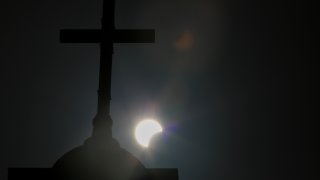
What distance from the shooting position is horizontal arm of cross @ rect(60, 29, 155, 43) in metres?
8.92

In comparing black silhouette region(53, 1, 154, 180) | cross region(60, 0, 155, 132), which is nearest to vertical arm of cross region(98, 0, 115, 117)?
cross region(60, 0, 155, 132)

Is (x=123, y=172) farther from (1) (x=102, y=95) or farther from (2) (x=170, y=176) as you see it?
(1) (x=102, y=95)

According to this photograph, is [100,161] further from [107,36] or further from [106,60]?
[107,36]

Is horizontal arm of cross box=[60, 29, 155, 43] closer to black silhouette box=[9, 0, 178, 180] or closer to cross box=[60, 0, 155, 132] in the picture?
cross box=[60, 0, 155, 132]

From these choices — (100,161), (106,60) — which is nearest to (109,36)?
(106,60)

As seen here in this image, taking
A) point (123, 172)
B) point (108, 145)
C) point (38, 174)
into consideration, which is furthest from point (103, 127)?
point (38, 174)

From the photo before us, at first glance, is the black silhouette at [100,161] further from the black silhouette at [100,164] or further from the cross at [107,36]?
the cross at [107,36]

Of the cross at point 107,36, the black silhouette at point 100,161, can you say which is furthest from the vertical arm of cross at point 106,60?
the black silhouette at point 100,161

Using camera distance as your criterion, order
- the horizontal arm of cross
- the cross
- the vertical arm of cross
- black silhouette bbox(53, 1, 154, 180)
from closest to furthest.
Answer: black silhouette bbox(53, 1, 154, 180)
the vertical arm of cross
the cross
the horizontal arm of cross

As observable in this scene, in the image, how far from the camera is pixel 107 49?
8.75 m

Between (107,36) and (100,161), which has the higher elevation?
(107,36)

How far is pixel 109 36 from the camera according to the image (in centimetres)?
887

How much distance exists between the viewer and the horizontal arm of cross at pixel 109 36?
8922 mm

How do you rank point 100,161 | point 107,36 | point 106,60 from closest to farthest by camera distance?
1. point 100,161
2. point 106,60
3. point 107,36
